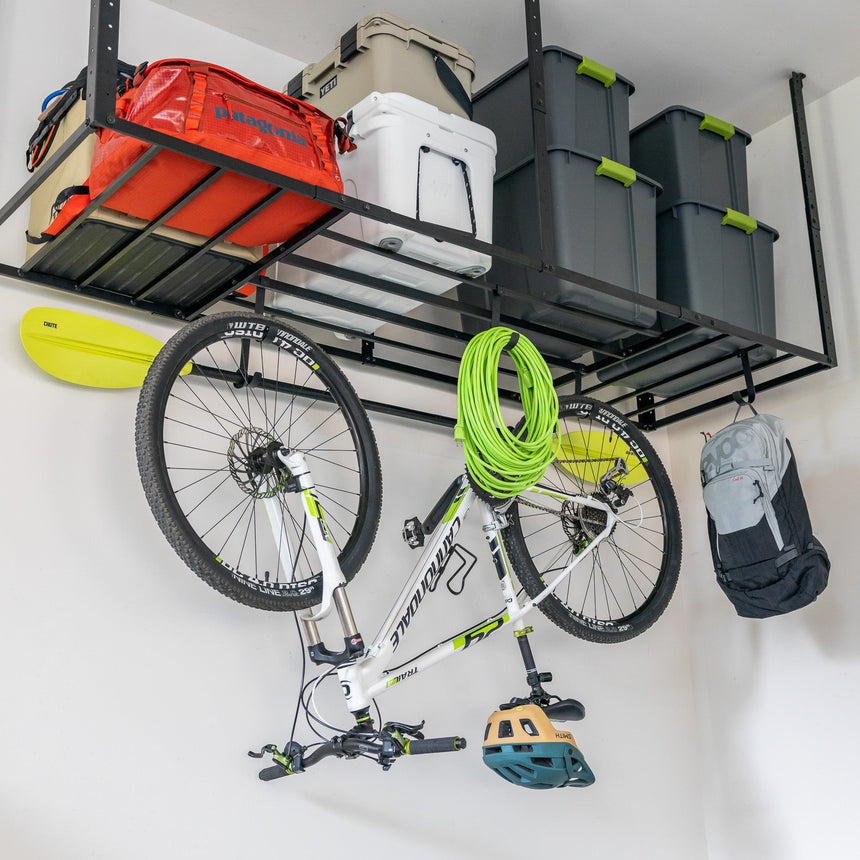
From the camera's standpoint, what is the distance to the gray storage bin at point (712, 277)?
9.10 ft

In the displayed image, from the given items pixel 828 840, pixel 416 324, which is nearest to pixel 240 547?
pixel 416 324

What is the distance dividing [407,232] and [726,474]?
3.85 ft

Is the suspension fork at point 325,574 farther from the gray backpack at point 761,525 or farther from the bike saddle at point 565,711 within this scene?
the gray backpack at point 761,525

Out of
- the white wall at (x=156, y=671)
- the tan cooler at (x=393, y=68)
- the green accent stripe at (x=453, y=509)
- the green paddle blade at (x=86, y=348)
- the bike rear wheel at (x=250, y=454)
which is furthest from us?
the green accent stripe at (x=453, y=509)

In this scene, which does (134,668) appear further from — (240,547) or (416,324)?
(416,324)

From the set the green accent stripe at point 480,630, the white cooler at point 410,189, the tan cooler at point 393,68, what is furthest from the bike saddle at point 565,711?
the tan cooler at point 393,68

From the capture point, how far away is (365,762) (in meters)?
2.49

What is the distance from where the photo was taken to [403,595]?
92.9 inches

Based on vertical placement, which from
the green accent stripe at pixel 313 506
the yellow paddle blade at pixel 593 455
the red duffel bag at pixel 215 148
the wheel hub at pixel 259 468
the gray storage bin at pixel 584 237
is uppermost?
the gray storage bin at pixel 584 237

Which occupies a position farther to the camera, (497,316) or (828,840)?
(828,840)

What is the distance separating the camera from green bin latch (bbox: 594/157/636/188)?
2557mm

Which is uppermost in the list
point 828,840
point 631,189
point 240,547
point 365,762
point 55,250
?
point 631,189

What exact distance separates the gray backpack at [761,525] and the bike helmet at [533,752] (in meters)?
0.77

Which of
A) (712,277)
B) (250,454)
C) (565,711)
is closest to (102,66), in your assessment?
(250,454)
